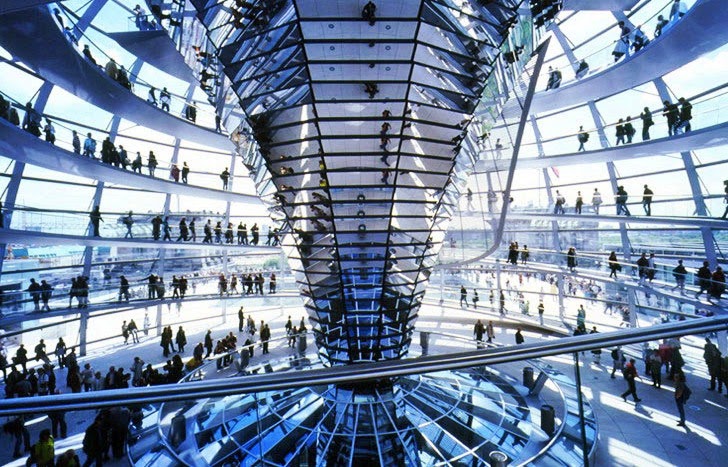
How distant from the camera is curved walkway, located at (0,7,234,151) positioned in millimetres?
9766

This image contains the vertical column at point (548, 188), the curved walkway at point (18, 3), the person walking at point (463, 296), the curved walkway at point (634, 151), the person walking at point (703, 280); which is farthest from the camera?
the person walking at point (463, 296)

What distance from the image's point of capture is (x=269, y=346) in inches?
748

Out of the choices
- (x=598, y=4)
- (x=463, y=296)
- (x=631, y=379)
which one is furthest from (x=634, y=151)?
(x=463, y=296)

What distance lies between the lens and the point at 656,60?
13883 mm

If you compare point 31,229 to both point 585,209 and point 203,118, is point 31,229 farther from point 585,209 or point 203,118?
point 585,209

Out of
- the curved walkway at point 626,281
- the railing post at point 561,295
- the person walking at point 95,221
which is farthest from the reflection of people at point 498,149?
the person walking at point 95,221

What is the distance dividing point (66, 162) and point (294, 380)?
53.6 ft

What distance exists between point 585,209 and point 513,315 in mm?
5956

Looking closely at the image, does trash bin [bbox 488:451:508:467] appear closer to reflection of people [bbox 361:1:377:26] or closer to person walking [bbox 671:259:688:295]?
reflection of people [bbox 361:1:377:26]

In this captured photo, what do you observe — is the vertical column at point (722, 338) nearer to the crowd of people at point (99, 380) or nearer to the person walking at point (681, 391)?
the crowd of people at point (99, 380)

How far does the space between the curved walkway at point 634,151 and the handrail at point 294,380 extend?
9324 mm

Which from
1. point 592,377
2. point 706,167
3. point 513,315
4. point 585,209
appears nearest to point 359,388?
point 592,377

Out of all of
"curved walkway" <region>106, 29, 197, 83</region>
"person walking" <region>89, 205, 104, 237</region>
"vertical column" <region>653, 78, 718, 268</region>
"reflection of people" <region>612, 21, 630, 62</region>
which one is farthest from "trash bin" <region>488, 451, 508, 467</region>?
"curved walkway" <region>106, 29, 197, 83</region>

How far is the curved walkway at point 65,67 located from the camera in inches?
384
